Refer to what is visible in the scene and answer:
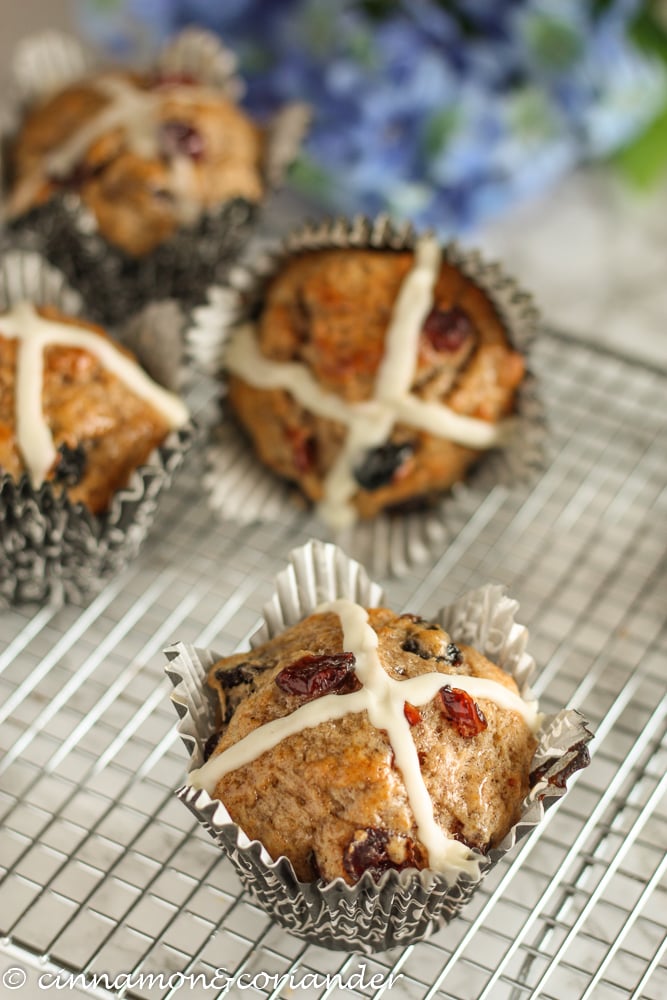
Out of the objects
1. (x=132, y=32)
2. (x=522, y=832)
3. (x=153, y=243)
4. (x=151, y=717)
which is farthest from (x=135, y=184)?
(x=522, y=832)

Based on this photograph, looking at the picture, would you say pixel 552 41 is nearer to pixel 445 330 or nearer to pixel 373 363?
pixel 445 330

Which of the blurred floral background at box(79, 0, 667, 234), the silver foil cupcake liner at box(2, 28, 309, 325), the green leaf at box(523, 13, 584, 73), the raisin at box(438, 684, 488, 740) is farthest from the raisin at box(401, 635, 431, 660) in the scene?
the green leaf at box(523, 13, 584, 73)

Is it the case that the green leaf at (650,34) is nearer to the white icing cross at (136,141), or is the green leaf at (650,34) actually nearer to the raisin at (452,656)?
the white icing cross at (136,141)

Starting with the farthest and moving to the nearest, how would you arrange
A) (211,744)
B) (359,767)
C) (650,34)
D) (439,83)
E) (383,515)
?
1. (650,34)
2. (439,83)
3. (383,515)
4. (211,744)
5. (359,767)

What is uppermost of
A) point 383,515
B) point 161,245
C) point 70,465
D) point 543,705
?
point 161,245

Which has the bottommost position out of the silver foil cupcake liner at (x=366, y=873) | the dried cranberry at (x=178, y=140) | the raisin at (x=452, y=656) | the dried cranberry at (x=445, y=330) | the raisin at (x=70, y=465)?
the silver foil cupcake liner at (x=366, y=873)

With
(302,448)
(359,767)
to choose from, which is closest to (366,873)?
(359,767)

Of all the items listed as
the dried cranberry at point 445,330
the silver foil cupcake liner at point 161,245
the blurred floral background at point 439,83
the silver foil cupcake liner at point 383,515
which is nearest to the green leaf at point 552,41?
the blurred floral background at point 439,83

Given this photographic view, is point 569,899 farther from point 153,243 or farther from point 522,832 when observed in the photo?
point 153,243
